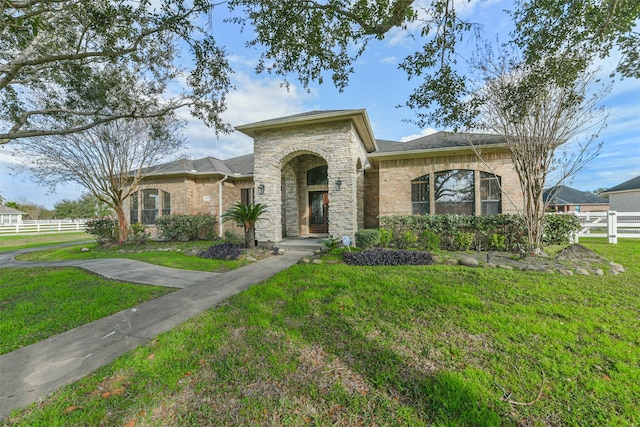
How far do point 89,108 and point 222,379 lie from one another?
8357 mm

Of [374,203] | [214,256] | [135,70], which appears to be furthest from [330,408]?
[374,203]

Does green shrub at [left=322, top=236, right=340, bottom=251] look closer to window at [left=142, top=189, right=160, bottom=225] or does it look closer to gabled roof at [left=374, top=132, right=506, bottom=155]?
gabled roof at [left=374, top=132, right=506, bottom=155]

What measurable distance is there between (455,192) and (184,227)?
1280 centimetres

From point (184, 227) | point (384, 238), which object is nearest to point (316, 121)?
point (384, 238)

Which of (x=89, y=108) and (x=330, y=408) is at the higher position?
(x=89, y=108)

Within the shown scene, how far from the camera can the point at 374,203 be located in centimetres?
1206

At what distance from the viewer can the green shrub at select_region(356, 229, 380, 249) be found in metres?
8.05

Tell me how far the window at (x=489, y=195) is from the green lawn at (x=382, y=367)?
602 centimetres

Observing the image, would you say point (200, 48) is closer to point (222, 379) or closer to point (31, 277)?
point (222, 379)

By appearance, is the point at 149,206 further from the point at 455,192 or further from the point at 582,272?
the point at 582,272

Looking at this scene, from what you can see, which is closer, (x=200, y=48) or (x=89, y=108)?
(x=200, y=48)

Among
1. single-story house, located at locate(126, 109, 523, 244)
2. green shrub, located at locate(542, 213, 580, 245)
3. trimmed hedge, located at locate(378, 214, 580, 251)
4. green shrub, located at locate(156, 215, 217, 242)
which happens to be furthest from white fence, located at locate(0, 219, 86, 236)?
green shrub, located at locate(542, 213, 580, 245)

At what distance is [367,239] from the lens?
803 cm

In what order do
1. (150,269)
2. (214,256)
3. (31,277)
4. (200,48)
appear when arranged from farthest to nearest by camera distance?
(214,256) < (150,269) < (31,277) < (200,48)
